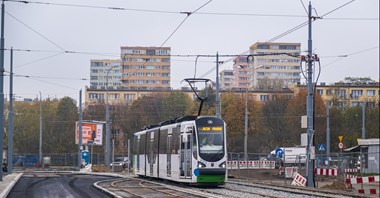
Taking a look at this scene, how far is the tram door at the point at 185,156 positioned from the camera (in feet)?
103

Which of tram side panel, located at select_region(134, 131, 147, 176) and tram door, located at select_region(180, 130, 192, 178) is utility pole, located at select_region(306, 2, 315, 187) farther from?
tram side panel, located at select_region(134, 131, 147, 176)

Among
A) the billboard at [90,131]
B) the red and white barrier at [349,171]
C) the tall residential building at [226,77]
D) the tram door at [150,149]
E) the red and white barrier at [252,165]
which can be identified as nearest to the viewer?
the red and white barrier at [349,171]

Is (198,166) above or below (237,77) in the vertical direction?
below

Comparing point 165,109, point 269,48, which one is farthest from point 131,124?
point 269,48

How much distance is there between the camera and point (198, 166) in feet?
101

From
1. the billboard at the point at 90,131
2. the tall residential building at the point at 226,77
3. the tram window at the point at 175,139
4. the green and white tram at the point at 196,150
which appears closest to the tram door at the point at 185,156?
the green and white tram at the point at 196,150

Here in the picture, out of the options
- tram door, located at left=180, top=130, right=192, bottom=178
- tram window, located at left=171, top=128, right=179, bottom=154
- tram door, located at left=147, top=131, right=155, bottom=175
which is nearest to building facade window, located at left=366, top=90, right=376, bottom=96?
tram door, located at left=147, top=131, right=155, bottom=175

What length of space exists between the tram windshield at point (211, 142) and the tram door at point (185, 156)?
611mm

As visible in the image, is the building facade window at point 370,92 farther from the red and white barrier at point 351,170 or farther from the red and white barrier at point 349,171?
the red and white barrier at point 349,171

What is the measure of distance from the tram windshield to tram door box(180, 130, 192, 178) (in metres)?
0.61

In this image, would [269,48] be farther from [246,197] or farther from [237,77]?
[246,197]

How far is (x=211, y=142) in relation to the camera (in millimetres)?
31500

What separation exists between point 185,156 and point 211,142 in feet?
4.43

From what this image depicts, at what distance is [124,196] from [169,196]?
163 cm
